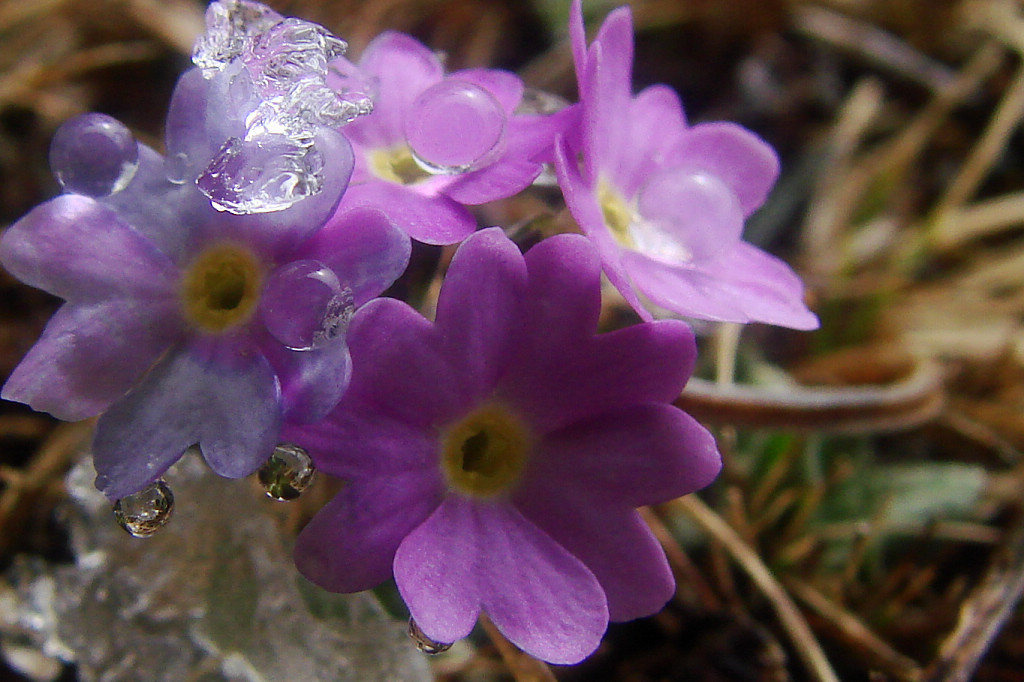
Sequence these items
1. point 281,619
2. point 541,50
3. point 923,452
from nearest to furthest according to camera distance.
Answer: point 281,619 < point 923,452 < point 541,50

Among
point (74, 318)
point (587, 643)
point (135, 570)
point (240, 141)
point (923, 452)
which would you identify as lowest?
point (923, 452)

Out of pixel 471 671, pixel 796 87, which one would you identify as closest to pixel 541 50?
pixel 796 87

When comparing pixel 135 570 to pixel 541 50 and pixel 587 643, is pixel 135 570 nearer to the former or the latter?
pixel 587 643

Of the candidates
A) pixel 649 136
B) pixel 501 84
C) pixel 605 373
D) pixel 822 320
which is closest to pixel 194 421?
pixel 605 373

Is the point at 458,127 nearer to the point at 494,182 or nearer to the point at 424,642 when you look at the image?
the point at 494,182

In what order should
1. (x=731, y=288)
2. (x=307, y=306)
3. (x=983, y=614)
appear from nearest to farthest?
(x=307, y=306), (x=731, y=288), (x=983, y=614)

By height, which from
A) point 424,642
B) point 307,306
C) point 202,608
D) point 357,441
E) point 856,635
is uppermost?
point 307,306
